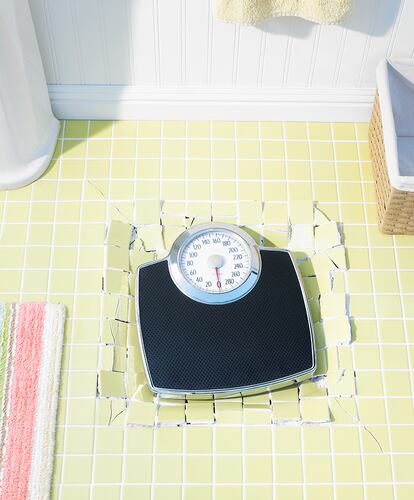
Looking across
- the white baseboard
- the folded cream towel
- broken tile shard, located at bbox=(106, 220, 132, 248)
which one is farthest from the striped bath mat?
the folded cream towel

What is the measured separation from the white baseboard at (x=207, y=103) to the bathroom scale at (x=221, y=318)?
344 mm

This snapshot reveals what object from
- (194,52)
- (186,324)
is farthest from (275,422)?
(194,52)

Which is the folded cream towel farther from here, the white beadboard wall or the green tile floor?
the green tile floor

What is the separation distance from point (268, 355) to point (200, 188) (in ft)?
1.39

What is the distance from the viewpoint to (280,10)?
4.46 feet

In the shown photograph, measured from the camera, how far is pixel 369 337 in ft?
4.77

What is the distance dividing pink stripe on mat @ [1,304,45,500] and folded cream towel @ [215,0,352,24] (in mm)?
641

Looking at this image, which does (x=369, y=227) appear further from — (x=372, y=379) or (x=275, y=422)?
(x=275, y=422)

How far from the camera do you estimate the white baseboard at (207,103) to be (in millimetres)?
1629

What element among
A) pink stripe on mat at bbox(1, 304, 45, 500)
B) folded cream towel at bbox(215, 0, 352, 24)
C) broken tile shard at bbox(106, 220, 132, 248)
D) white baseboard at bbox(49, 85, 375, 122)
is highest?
folded cream towel at bbox(215, 0, 352, 24)

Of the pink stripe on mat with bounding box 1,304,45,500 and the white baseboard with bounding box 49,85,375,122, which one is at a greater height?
the white baseboard with bounding box 49,85,375,122

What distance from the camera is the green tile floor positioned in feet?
4.40

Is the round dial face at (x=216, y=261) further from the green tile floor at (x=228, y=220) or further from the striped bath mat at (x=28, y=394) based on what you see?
the striped bath mat at (x=28, y=394)

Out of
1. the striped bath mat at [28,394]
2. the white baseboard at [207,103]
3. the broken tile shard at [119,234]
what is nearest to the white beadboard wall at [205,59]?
the white baseboard at [207,103]
